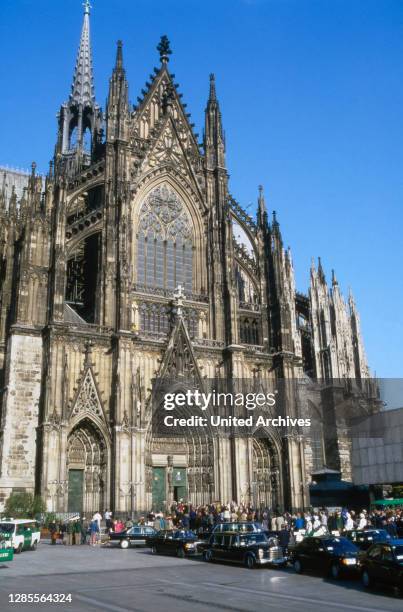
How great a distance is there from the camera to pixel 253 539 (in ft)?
68.5

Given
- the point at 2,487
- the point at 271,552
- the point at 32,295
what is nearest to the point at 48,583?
the point at 271,552

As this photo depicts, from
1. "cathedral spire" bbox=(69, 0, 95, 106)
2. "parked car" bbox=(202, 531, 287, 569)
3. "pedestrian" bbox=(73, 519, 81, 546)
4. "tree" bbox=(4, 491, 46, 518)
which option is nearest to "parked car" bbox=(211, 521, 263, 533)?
"parked car" bbox=(202, 531, 287, 569)

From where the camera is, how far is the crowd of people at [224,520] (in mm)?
26172

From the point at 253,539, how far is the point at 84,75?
53.3 meters

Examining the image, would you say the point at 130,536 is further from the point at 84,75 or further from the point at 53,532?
the point at 84,75

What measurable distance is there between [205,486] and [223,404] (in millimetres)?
4952

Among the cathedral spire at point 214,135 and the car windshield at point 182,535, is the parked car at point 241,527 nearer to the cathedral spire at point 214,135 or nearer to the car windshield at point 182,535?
the car windshield at point 182,535

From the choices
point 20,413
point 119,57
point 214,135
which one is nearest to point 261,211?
point 214,135

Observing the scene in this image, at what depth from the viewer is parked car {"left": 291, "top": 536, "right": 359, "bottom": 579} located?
58.1 feet

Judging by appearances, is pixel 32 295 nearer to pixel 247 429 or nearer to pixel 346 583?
pixel 247 429

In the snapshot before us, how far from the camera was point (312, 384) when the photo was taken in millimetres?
49781

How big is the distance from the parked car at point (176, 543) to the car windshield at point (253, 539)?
3.41m

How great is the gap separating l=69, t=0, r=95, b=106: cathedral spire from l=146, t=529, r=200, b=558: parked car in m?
46.5

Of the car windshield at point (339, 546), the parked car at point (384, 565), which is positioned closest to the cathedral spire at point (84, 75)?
the car windshield at point (339, 546)
